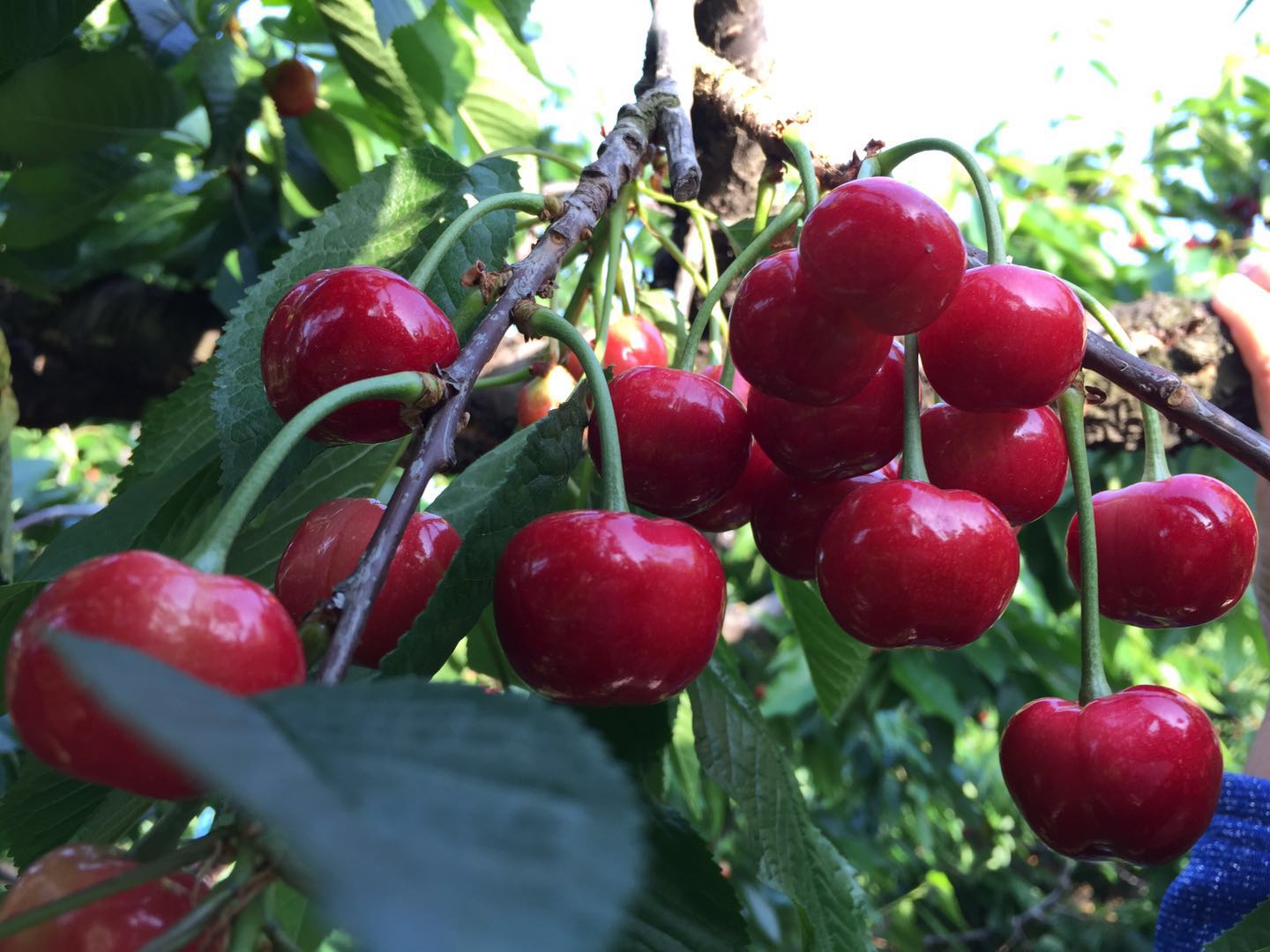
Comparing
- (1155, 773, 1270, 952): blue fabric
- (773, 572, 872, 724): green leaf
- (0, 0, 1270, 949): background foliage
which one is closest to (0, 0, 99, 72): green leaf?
(0, 0, 1270, 949): background foliage

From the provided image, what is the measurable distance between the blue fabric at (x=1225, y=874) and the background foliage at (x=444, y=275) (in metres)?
0.29

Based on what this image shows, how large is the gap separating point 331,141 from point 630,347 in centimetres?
92

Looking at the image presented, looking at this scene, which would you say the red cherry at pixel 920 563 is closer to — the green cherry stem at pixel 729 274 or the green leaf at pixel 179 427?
the green cherry stem at pixel 729 274

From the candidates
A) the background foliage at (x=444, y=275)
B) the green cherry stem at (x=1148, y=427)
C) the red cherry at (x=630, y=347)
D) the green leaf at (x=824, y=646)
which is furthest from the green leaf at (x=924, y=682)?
the green cherry stem at (x=1148, y=427)

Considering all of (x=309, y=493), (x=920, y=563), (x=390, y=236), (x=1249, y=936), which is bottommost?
(x=1249, y=936)

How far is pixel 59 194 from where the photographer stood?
143 centimetres

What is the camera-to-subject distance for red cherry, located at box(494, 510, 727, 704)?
48 cm

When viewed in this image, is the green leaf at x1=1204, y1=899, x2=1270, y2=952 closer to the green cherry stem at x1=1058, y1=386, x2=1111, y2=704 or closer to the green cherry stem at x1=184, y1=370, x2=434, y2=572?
the green cherry stem at x1=1058, y1=386, x2=1111, y2=704

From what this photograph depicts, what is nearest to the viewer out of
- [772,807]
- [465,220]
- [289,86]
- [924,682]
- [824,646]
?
[465,220]

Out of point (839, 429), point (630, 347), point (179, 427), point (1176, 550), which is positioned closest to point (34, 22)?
point (179, 427)

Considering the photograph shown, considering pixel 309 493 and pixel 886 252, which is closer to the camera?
pixel 886 252

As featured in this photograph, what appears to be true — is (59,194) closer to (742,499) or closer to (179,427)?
(179,427)

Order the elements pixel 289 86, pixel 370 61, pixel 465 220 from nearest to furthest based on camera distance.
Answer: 1. pixel 465 220
2. pixel 370 61
3. pixel 289 86

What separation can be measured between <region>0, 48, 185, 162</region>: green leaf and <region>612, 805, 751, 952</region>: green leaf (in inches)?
47.1
